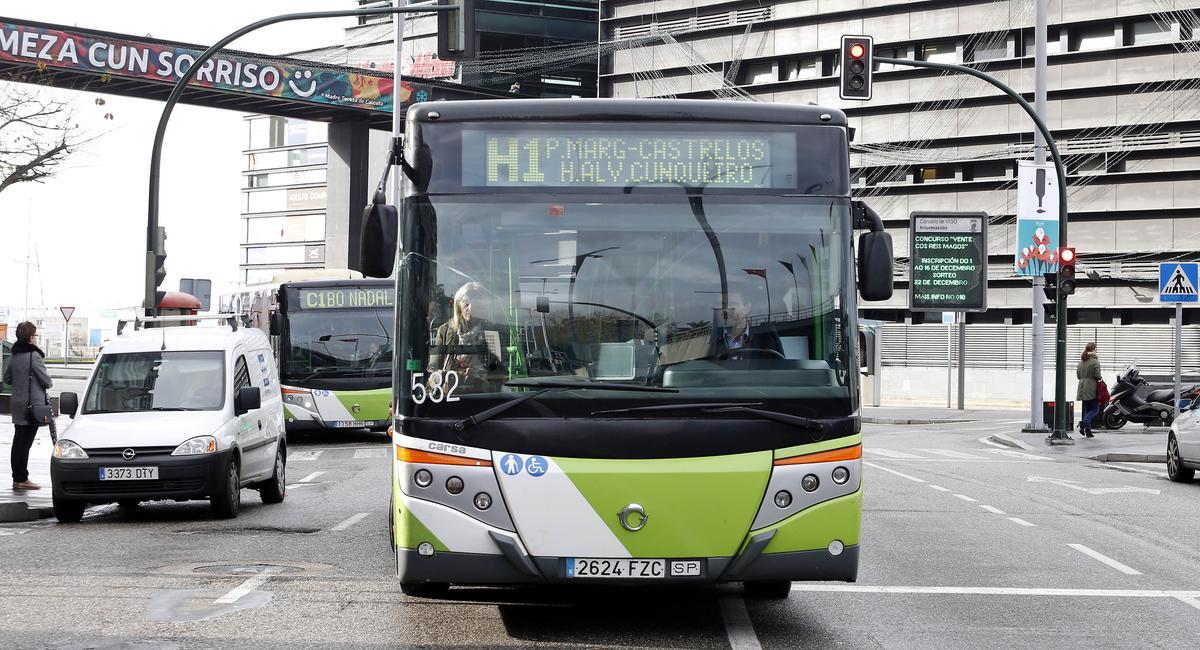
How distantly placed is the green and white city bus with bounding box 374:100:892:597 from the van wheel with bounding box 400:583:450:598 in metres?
0.61

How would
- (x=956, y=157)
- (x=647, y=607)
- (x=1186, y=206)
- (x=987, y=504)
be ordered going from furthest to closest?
(x=956, y=157) < (x=1186, y=206) < (x=987, y=504) < (x=647, y=607)

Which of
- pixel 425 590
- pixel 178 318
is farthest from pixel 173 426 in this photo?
pixel 425 590

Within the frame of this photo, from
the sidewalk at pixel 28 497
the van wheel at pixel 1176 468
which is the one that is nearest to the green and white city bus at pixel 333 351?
the sidewalk at pixel 28 497

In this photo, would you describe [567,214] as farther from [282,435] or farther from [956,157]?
[956,157]

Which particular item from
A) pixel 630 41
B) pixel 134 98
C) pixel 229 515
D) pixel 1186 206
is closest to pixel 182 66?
pixel 134 98

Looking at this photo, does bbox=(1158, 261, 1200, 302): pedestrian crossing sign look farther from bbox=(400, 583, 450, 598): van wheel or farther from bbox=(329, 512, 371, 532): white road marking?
bbox=(400, 583, 450, 598): van wheel

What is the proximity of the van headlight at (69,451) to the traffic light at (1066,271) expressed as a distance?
62.4ft

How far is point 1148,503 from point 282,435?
31.1 ft

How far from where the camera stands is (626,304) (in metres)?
7.41

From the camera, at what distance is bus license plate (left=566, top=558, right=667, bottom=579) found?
7.25 m

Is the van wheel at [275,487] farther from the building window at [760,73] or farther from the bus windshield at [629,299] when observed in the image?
the building window at [760,73]

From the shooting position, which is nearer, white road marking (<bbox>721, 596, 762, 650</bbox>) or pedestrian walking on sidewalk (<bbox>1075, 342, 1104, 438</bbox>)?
white road marking (<bbox>721, 596, 762, 650</bbox>)

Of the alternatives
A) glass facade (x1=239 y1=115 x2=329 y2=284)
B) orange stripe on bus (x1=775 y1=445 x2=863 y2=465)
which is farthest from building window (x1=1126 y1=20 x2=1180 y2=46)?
glass facade (x1=239 y1=115 x2=329 y2=284)

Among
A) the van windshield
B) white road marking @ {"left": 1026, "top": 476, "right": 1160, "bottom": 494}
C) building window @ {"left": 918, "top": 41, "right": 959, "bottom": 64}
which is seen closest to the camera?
the van windshield
